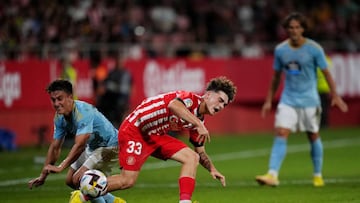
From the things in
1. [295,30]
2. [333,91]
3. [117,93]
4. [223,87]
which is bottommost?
[117,93]

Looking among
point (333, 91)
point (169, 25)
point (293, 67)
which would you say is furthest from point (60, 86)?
point (169, 25)

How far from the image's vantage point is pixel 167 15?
2742 centimetres

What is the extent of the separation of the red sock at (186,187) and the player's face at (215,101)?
768 mm

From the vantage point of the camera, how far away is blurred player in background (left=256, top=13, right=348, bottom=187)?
14951mm

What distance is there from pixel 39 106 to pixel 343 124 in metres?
10.3

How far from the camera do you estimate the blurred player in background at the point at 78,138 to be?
11.1m

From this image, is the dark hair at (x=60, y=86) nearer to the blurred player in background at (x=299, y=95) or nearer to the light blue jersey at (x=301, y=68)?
the blurred player in background at (x=299, y=95)

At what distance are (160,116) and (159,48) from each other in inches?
608

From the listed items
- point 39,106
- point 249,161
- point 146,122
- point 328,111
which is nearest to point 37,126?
point 39,106

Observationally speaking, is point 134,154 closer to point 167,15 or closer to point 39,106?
point 39,106

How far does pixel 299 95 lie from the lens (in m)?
15.2

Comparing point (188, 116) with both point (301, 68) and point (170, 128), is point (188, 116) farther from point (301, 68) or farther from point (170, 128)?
point (301, 68)

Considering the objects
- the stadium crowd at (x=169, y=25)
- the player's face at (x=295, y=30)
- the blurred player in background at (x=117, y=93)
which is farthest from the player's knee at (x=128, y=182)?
the stadium crowd at (x=169, y=25)

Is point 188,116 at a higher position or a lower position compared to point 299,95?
higher
